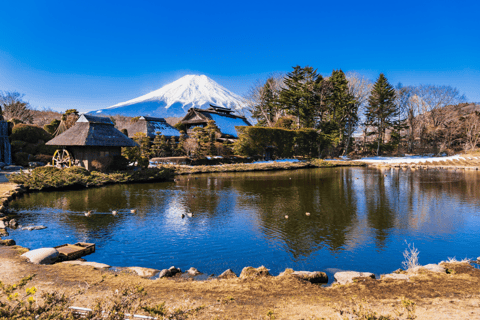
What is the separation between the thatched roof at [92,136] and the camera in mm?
19641

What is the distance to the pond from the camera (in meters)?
6.86

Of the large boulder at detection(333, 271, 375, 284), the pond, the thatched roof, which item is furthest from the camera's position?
the thatched roof

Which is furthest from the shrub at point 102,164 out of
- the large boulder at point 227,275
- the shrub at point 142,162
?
the large boulder at point 227,275

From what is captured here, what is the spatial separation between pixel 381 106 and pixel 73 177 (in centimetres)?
4544

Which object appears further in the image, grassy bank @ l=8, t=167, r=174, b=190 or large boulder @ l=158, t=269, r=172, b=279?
grassy bank @ l=8, t=167, r=174, b=190

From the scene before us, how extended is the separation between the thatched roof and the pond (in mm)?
5551

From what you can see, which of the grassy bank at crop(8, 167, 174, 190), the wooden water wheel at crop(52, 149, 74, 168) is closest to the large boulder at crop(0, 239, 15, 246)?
the grassy bank at crop(8, 167, 174, 190)

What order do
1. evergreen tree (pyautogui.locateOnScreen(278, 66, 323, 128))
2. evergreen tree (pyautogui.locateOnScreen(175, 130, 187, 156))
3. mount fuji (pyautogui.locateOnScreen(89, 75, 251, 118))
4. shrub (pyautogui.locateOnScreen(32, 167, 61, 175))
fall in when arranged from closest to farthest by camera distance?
shrub (pyautogui.locateOnScreen(32, 167, 61, 175)) < evergreen tree (pyautogui.locateOnScreen(175, 130, 187, 156)) < evergreen tree (pyautogui.locateOnScreen(278, 66, 323, 128)) < mount fuji (pyautogui.locateOnScreen(89, 75, 251, 118))

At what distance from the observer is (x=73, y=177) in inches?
661

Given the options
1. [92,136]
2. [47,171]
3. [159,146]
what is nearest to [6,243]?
[47,171]

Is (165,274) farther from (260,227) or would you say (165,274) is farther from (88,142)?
(88,142)

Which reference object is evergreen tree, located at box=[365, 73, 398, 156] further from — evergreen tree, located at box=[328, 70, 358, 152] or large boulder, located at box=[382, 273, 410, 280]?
large boulder, located at box=[382, 273, 410, 280]

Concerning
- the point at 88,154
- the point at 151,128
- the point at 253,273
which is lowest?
the point at 253,273

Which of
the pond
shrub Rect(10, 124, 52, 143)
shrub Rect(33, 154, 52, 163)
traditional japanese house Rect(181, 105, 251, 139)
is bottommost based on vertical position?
the pond
